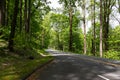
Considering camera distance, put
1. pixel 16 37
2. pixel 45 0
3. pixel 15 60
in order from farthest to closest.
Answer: pixel 45 0, pixel 16 37, pixel 15 60

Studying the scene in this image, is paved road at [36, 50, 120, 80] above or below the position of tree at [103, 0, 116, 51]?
below

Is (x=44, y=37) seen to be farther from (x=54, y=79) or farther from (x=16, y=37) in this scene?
(x=54, y=79)

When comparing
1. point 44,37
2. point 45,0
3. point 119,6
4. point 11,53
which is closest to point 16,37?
point 11,53

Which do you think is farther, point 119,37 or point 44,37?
point 44,37

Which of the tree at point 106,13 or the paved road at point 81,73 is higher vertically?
the tree at point 106,13

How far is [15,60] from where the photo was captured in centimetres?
2141

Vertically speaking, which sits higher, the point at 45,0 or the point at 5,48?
the point at 45,0

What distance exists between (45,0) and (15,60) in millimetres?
27802

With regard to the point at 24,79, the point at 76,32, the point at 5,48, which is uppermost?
the point at 76,32

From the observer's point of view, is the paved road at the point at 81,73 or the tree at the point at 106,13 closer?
the paved road at the point at 81,73

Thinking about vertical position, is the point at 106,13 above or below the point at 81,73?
above

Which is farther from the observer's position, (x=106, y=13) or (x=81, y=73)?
(x=106, y=13)

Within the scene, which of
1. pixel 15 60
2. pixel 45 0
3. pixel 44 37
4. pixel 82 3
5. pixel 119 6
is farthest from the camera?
pixel 44 37

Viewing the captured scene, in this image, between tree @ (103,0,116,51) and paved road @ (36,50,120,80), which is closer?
paved road @ (36,50,120,80)
